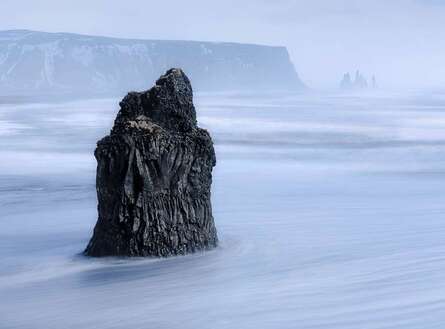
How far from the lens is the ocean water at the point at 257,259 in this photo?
18.8ft

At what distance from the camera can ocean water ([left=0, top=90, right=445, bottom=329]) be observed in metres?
5.72

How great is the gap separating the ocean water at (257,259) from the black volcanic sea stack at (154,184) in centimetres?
14

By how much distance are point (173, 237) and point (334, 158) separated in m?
12.7

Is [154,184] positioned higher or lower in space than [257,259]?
higher

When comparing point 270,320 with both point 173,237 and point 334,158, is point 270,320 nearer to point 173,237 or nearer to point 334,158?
point 173,237

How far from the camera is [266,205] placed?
11.0 meters

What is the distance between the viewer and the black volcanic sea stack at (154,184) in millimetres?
6566

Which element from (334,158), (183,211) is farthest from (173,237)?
(334,158)

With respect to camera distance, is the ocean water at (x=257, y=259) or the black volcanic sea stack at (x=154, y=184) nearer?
the ocean water at (x=257, y=259)

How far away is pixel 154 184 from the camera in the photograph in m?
6.62

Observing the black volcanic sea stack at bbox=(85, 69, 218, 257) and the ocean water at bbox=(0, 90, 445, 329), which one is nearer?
the ocean water at bbox=(0, 90, 445, 329)

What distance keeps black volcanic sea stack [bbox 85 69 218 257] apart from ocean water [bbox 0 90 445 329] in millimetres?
141

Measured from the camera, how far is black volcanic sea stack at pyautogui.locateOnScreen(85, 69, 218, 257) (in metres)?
6.57

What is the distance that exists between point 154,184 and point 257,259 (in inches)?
48.1
